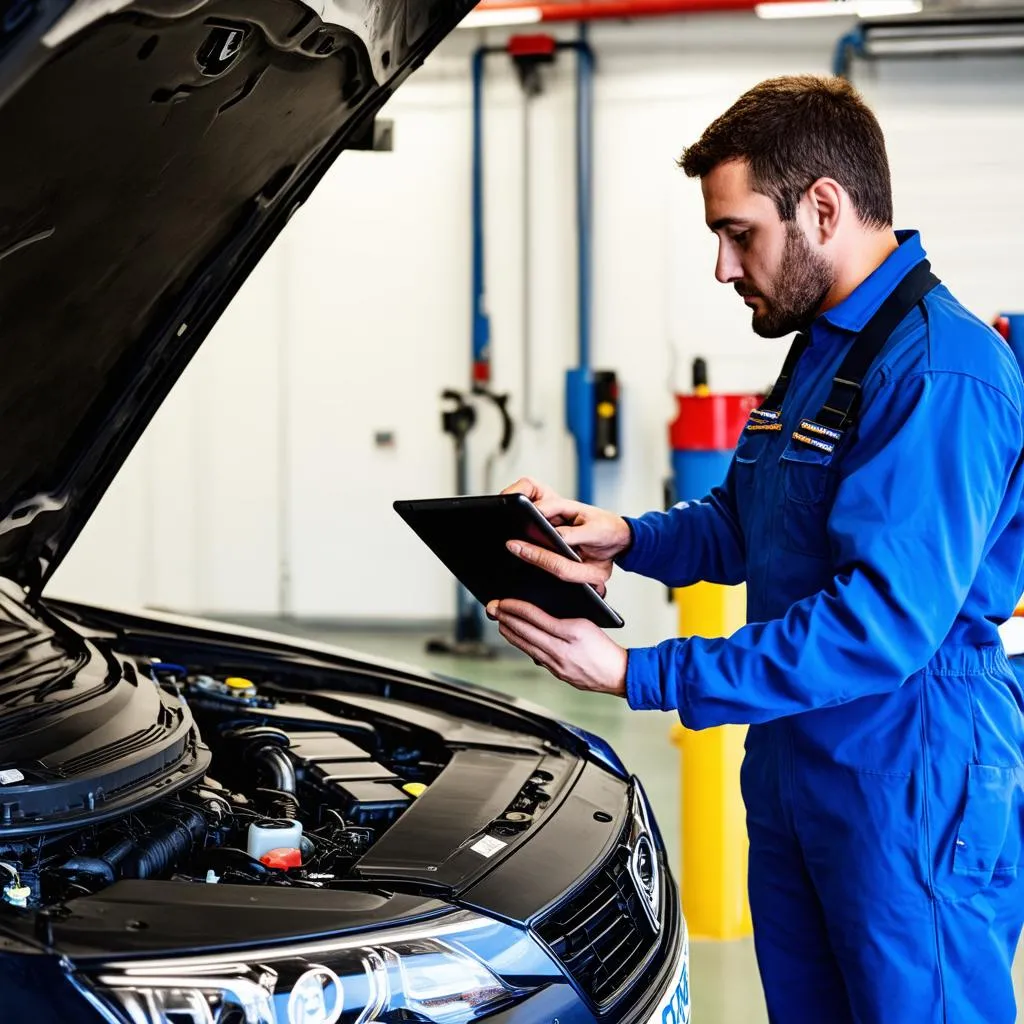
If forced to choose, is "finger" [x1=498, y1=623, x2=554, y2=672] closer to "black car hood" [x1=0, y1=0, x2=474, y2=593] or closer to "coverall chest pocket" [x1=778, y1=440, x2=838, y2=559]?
"coverall chest pocket" [x1=778, y1=440, x2=838, y2=559]

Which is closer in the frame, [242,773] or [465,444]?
[242,773]

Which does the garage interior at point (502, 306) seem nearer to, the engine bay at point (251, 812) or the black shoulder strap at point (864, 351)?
the engine bay at point (251, 812)

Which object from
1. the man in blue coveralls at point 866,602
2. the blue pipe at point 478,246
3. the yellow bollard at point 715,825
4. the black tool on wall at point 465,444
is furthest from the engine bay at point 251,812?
the blue pipe at point 478,246

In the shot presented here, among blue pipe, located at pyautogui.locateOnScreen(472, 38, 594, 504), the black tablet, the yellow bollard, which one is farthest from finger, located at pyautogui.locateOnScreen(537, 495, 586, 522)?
blue pipe, located at pyautogui.locateOnScreen(472, 38, 594, 504)

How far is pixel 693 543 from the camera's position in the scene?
195cm

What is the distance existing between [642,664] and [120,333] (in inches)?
39.5

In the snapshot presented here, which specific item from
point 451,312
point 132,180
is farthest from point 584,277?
point 132,180

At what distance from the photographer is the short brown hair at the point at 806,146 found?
4.97 feet

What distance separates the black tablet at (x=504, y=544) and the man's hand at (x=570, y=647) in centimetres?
3

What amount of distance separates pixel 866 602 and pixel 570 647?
370mm

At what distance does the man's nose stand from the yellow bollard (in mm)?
1410

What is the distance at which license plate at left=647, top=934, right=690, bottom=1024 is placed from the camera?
1.56 metres

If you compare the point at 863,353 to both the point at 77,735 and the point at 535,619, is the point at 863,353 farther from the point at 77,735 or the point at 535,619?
the point at 77,735

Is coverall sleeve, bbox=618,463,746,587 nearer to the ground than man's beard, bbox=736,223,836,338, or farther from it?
nearer to the ground
